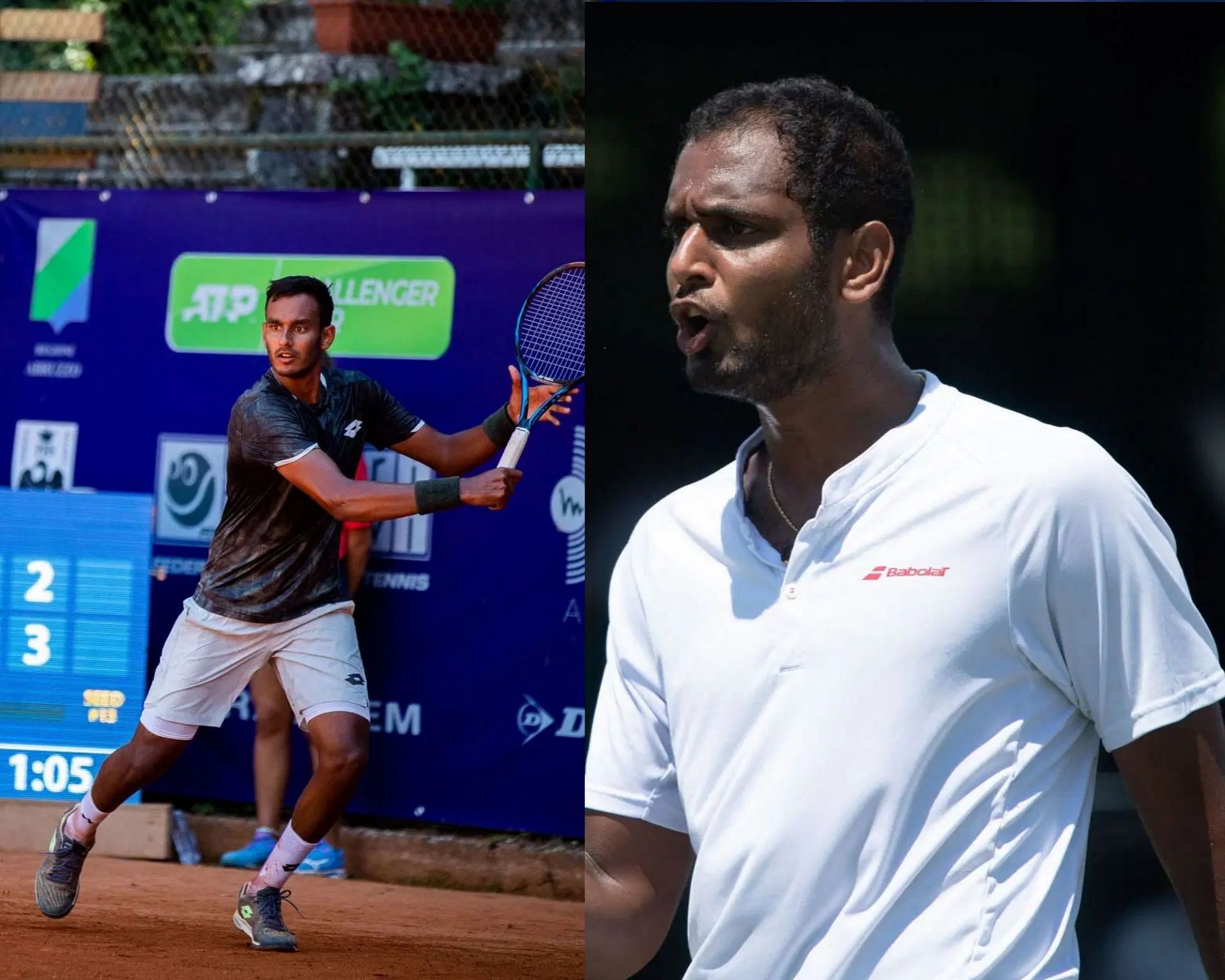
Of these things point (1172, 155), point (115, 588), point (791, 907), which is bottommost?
point (791, 907)

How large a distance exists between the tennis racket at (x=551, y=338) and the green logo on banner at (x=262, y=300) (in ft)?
2.43

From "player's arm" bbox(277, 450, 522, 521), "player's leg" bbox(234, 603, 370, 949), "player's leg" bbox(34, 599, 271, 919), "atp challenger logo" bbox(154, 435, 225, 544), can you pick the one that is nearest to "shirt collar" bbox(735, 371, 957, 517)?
"player's arm" bbox(277, 450, 522, 521)

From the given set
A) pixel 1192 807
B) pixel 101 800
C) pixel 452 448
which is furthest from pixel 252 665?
pixel 1192 807

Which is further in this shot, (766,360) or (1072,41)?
(1072,41)

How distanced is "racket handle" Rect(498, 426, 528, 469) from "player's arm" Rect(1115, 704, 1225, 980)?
2100 millimetres

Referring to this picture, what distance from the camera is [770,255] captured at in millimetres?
2371

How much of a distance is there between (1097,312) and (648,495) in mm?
870

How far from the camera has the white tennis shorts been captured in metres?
4.16

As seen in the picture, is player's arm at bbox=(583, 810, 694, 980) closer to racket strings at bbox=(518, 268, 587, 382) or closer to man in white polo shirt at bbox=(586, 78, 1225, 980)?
man in white polo shirt at bbox=(586, 78, 1225, 980)

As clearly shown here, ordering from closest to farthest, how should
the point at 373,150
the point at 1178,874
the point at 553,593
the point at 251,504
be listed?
the point at 1178,874 → the point at 251,504 → the point at 553,593 → the point at 373,150

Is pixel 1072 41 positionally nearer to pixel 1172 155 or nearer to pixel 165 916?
pixel 1172 155

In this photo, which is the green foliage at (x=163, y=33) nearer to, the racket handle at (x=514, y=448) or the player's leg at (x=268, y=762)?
the player's leg at (x=268, y=762)

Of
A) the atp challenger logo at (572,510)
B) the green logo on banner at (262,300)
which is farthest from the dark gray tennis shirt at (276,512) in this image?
the atp challenger logo at (572,510)

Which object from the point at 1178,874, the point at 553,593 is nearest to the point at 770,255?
the point at 1178,874
